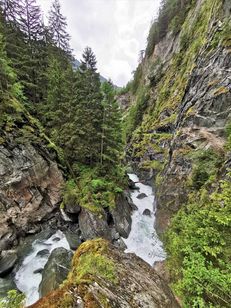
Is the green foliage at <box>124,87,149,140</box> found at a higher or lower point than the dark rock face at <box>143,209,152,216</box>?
higher

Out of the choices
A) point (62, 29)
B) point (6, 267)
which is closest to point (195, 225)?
point (6, 267)

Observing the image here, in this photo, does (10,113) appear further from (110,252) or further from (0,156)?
(110,252)

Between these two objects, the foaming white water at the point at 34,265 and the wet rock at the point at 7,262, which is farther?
the wet rock at the point at 7,262

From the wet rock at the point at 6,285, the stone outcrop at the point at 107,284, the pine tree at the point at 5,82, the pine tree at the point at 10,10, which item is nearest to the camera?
the stone outcrop at the point at 107,284

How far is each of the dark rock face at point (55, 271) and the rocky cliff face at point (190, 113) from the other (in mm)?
8166

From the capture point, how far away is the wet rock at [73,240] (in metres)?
13.5

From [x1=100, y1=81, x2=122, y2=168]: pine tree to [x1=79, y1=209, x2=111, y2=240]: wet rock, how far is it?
17.1 feet

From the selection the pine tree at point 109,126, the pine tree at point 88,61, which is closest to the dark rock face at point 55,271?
the pine tree at point 109,126

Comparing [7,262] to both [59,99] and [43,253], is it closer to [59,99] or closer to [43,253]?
[43,253]

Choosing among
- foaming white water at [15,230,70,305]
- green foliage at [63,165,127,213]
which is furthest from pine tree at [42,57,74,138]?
foaming white water at [15,230,70,305]

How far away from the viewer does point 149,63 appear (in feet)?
157

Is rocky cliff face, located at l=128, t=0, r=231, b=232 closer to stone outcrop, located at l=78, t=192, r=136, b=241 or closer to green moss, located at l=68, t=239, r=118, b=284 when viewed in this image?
stone outcrop, located at l=78, t=192, r=136, b=241

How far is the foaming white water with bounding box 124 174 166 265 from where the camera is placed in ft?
47.4

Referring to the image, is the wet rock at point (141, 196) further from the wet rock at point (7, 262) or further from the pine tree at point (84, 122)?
the wet rock at point (7, 262)
